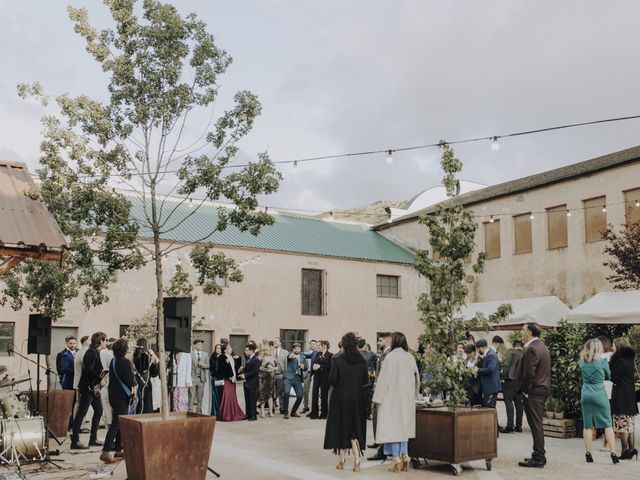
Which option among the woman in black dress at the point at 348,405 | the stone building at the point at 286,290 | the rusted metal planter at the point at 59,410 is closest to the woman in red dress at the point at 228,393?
the rusted metal planter at the point at 59,410

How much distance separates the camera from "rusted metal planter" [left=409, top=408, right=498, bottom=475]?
8844 millimetres

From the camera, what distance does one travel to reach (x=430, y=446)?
360 inches

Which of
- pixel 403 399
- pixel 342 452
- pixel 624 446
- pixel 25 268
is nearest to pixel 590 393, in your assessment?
pixel 624 446

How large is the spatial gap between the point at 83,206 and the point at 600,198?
22.1 meters

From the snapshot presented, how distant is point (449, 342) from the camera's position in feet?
32.1

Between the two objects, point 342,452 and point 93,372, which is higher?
point 93,372

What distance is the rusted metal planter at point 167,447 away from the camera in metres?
7.52

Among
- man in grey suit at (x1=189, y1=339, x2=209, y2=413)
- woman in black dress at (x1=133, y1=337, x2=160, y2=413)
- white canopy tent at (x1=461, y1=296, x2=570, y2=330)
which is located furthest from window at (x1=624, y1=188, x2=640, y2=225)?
woman in black dress at (x1=133, y1=337, x2=160, y2=413)

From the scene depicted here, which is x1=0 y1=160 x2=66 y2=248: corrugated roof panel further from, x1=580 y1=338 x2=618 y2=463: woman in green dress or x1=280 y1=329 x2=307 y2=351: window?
x1=280 y1=329 x2=307 y2=351: window

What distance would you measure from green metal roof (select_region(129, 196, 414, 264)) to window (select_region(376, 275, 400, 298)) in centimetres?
89

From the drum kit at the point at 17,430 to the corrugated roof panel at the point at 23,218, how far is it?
217 cm

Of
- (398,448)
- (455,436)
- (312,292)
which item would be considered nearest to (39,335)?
(398,448)

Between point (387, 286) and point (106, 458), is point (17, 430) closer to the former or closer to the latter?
point (106, 458)

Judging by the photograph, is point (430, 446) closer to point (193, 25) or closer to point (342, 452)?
point (342, 452)
